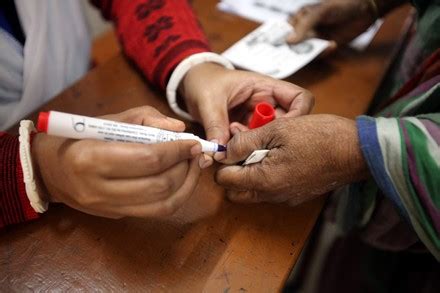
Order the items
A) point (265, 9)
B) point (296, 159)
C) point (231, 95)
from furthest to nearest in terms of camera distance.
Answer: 1. point (265, 9)
2. point (231, 95)
3. point (296, 159)

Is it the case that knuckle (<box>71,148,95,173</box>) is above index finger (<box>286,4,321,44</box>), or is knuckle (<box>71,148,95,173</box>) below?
above

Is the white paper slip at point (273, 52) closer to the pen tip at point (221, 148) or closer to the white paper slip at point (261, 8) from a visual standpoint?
the white paper slip at point (261, 8)

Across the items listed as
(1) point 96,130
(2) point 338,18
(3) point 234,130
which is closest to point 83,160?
(1) point 96,130

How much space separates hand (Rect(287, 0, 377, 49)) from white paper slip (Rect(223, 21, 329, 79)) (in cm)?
3

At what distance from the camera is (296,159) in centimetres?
48

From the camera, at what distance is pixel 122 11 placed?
0.76m

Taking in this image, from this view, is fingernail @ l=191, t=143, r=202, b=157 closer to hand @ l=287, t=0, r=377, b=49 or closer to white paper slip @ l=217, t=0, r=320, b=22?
hand @ l=287, t=0, r=377, b=49

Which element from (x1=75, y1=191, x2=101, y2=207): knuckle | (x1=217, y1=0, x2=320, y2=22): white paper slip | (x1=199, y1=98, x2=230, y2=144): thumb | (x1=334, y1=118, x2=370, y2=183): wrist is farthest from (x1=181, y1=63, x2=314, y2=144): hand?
(x1=217, y1=0, x2=320, y2=22): white paper slip

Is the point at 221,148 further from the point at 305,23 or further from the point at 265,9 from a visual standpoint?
the point at 265,9

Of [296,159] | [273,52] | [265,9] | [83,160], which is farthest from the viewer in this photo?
[265,9]

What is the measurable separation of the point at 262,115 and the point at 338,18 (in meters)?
0.43

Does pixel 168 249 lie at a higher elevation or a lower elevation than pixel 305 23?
lower

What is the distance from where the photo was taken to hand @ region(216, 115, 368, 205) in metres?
0.46

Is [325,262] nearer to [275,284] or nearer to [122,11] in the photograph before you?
[275,284]
